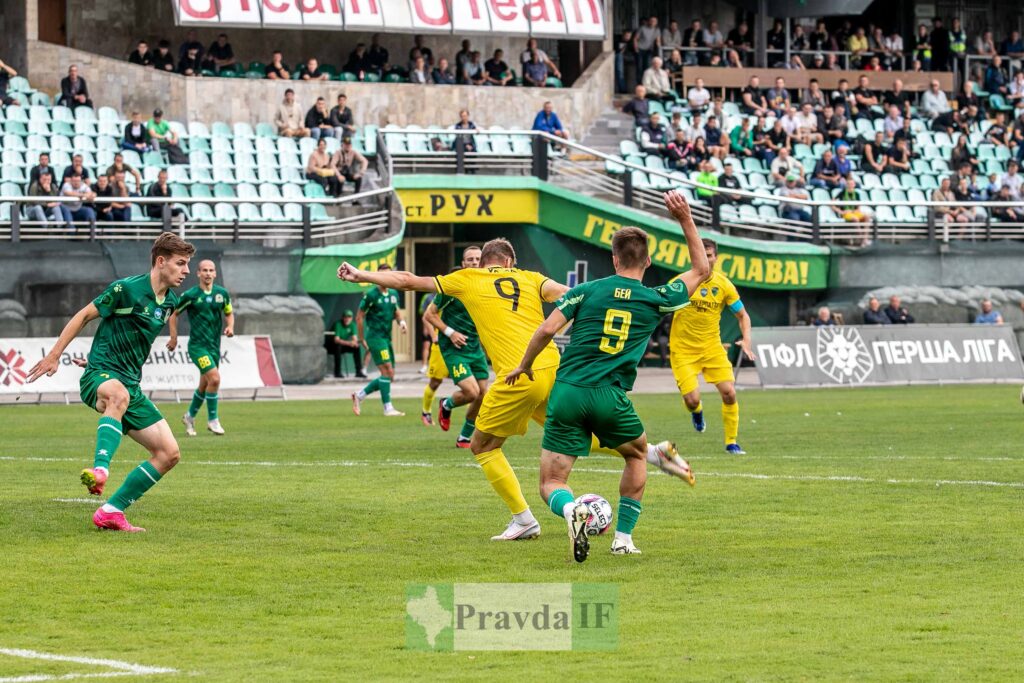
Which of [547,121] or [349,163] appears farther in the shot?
[547,121]

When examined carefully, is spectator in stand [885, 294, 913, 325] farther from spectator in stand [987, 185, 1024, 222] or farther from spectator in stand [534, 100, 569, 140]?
spectator in stand [534, 100, 569, 140]

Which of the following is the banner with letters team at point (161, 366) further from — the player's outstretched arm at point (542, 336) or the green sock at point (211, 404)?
the player's outstretched arm at point (542, 336)

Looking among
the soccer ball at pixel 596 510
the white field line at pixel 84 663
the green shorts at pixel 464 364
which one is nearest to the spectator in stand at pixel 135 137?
the green shorts at pixel 464 364

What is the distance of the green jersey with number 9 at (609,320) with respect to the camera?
34.2 ft

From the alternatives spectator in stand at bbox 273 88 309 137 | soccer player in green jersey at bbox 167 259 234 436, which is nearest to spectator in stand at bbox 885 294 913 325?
spectator in stand at bbox 273 88 309 137

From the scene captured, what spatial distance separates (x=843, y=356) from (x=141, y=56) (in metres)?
15.7

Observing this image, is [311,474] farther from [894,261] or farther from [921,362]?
[894,261]

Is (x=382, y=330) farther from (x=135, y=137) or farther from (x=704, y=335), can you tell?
(x=135, y=137)

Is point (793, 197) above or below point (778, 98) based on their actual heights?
below

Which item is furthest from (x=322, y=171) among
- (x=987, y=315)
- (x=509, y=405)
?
(x=509, y=405)

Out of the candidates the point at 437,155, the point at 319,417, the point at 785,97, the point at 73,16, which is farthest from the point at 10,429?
the point at 785,97

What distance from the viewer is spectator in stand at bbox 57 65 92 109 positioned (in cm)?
3444

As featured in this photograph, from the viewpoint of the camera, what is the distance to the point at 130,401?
461 inches

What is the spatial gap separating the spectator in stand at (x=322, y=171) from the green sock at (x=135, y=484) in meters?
23.1
